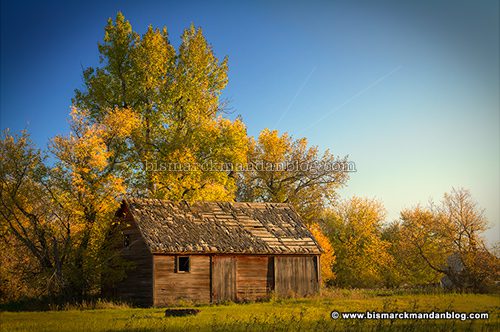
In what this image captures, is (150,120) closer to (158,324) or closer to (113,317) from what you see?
(113,317)

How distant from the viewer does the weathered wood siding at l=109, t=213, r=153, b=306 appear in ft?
102

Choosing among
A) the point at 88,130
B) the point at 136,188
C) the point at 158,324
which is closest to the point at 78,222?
the point at 88,130

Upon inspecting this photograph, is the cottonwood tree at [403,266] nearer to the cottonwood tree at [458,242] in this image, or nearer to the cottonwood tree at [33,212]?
the cottonwood tree at [458,242]

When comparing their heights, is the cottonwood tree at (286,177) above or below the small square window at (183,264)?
above

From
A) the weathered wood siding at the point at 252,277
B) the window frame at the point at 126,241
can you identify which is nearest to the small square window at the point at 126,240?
the window frame at the point at 126,241

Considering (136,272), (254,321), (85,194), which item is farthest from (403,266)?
(254,321)

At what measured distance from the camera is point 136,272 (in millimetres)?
32188

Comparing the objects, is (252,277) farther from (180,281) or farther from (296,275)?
(180,281)

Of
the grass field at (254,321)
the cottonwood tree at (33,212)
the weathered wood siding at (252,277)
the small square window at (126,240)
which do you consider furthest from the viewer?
the weathered wood siding at (252,277)

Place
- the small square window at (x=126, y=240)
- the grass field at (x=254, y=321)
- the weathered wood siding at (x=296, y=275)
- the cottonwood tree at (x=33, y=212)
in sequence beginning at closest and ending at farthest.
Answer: the grass field at (x=254, y=321) < the cottonwood tree at (x=33, y=212) < the small square window at (x=126, y=240) < the weathered wood siding at (x=296, y=275)

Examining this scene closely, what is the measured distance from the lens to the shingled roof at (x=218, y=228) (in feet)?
105

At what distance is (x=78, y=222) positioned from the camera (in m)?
30.4

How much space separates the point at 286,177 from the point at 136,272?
22042 millimetres

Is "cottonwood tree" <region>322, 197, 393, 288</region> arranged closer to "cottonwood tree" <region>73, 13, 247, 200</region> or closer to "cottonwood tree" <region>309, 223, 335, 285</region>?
"cottonwood tree" <region>309, 223, 335, 285</region>
